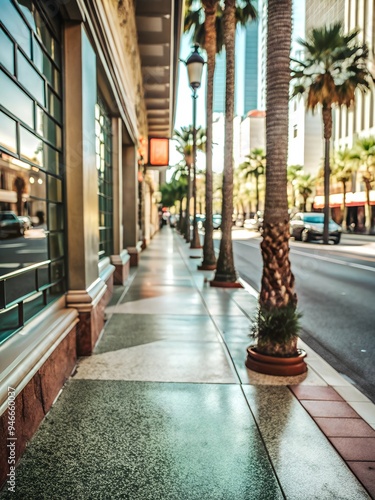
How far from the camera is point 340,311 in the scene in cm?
914

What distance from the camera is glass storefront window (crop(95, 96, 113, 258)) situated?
9344 mm

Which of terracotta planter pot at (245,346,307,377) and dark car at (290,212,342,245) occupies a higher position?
dark car at (290,212,342,245)

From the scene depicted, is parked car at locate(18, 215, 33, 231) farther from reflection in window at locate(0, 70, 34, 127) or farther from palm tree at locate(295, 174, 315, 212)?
palm tree at locate(295, 174, 315, 212)

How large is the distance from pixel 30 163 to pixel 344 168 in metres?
54.4

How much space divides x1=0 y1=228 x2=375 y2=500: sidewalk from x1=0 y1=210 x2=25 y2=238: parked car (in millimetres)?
1512

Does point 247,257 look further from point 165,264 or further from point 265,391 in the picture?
point 265,391

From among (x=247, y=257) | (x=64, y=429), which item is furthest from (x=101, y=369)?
(x=247, y=257)

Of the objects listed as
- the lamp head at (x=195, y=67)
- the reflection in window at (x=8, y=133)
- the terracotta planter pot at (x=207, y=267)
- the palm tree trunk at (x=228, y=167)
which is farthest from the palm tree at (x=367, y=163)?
the reflection in window at (x=8, y=133)

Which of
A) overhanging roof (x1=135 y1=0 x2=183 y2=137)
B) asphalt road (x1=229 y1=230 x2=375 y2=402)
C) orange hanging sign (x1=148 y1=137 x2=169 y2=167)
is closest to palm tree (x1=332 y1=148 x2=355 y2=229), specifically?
overhanging roof (x1=135 y1=0 x2=183 y2=137)

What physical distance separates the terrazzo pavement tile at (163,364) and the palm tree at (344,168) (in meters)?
49.8

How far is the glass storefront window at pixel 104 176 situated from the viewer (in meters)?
9.34

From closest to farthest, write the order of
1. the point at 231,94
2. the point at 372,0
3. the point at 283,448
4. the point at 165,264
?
the point at 283,448 < the point at 231,94 < the point at 165,264 < the point at 372,0

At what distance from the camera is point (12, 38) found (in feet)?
12.1

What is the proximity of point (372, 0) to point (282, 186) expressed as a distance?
236 ft
